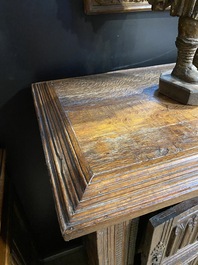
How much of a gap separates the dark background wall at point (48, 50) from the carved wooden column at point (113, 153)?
131 millimetres

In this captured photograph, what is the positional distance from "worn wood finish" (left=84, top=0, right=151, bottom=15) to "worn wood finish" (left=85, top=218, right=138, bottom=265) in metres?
0.61

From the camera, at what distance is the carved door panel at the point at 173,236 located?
47 cm

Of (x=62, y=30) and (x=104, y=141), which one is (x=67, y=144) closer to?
(x=104, y=141)

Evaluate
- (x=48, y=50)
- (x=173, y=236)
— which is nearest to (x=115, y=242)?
(x=173, y=236)

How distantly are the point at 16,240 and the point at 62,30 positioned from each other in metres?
0.73

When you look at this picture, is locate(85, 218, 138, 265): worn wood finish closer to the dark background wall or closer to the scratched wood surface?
the scratched wood surface

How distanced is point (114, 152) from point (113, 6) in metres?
0.50

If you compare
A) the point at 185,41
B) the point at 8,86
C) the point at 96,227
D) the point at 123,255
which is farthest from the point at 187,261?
the point at 8,86

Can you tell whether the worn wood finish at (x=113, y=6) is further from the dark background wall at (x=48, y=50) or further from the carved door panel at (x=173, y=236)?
Answer: the carved door panel at (x=173, y=236)

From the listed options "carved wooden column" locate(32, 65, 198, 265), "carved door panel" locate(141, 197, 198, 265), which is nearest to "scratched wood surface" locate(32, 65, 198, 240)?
"carved wooden column" locate(32, 65, 198, 265)

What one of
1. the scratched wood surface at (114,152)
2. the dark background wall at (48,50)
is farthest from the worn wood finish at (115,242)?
the dark background wall at (48,50)

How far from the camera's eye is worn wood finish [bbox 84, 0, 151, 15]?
2.16 feet

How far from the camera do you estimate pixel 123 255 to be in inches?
22.5

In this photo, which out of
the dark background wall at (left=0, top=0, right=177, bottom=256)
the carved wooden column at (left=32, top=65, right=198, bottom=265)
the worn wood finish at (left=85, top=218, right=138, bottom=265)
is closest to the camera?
the carved wooden column at (left=32, top=65, right=198, bottom=265)
